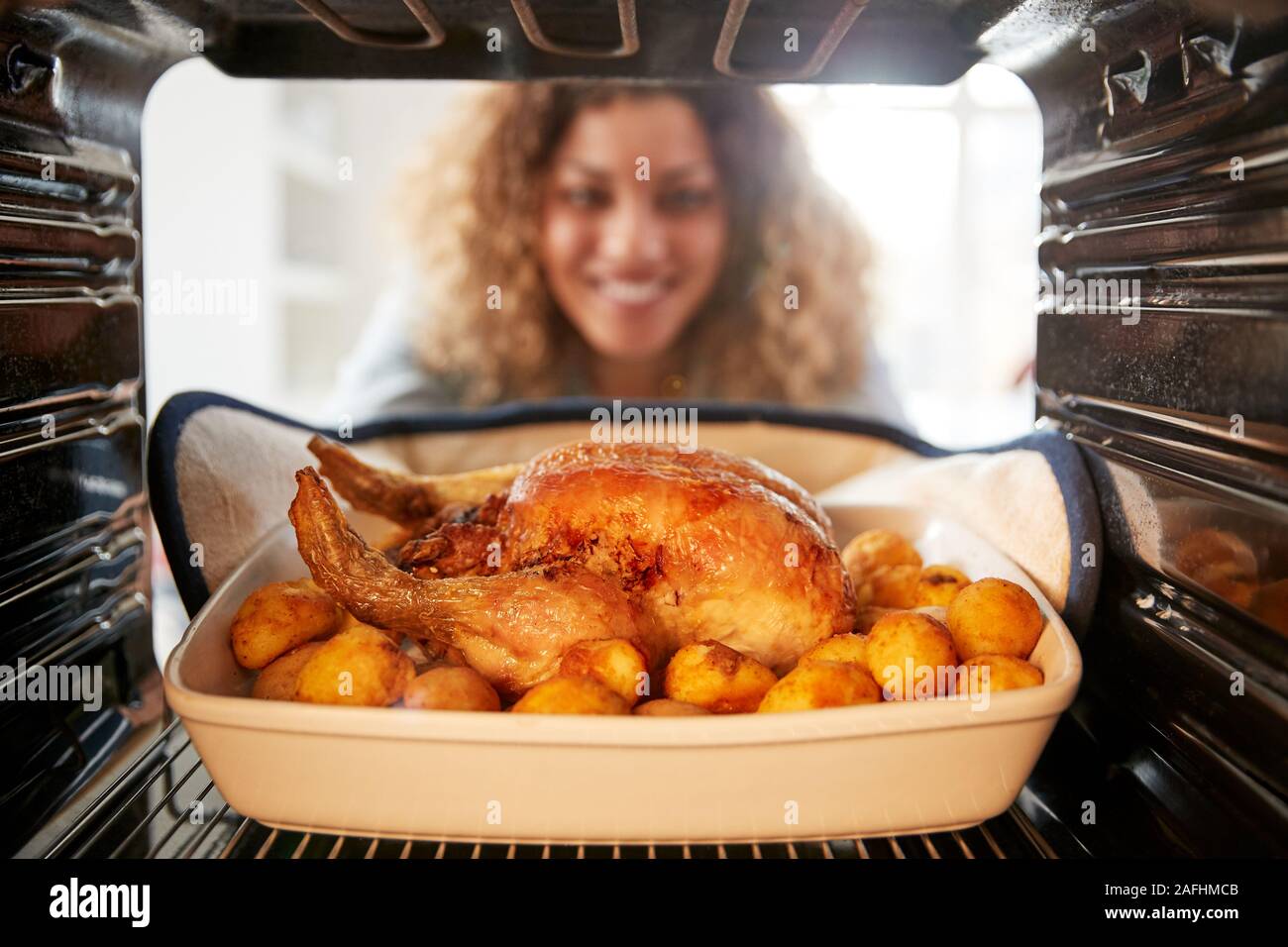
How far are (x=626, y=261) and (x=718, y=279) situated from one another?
467 mm

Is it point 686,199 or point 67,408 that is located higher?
point 686,199

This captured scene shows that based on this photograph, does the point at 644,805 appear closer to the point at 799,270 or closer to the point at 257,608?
the point at 257,608

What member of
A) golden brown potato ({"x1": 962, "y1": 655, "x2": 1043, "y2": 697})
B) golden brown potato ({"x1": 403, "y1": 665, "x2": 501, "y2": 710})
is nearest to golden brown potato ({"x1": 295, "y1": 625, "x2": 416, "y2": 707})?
golden brown potato ({"x1": 403, "y1": 665, "x2": 501, "y2": 710})

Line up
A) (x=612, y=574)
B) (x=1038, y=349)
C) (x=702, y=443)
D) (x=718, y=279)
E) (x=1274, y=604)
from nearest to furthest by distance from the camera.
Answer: (x=1274, y=604) < (x=612, y=574) < (x=1038, y=349) < (x=702, y=443) < (x=718, y=279)

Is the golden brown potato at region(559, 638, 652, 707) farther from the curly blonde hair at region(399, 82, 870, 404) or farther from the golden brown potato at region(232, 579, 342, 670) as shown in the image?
the curly blonde hair at region(399, 82, 870, 404)

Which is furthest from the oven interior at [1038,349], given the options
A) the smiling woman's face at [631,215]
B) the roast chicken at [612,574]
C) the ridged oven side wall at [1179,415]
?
the smiling woman's face at [631,215]

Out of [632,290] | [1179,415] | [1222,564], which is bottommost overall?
[1222,564]

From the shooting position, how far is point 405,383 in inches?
124

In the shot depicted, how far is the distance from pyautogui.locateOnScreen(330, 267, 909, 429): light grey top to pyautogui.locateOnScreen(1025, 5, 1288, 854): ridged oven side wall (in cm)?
201

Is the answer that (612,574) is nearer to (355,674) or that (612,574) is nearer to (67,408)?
(355,674)

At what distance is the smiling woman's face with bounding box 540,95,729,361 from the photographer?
9.11ft

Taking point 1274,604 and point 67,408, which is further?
point 67,408

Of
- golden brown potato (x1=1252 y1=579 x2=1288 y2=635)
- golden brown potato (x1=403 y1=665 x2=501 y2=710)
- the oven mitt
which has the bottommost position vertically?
golden brown potato (x1=403 y1=665 x2=501 y2=710)

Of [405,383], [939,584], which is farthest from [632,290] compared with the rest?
[939,584]
